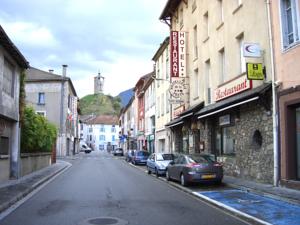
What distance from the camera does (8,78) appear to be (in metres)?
20.0

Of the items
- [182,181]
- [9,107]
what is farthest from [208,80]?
[9,107]

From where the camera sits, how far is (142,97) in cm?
5925

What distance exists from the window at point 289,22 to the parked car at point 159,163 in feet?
35.3

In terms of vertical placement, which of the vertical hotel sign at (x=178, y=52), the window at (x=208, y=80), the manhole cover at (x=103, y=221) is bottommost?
the manhole cover at (x=103, y=221)

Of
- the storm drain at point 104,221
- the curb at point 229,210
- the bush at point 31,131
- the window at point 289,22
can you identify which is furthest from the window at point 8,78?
the window at point 289,22

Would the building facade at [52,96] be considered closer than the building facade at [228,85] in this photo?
No

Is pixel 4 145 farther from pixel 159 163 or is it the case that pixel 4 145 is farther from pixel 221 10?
pixel 221 10

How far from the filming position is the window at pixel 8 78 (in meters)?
19.3

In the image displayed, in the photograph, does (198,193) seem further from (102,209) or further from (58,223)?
(58,223)

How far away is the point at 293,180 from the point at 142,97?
45.4 meters

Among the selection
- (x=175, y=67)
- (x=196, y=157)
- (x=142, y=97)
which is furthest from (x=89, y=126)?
(x=196, y=157)

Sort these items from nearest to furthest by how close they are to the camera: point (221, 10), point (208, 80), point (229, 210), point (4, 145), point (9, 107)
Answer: point (229, 210) → point (9, 107) → point (4, 145) → point (221, 10) → point (208, 80)

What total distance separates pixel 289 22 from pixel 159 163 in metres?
11.6

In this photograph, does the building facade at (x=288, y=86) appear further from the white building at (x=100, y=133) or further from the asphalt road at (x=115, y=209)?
the white building at (x=100, y=133)
